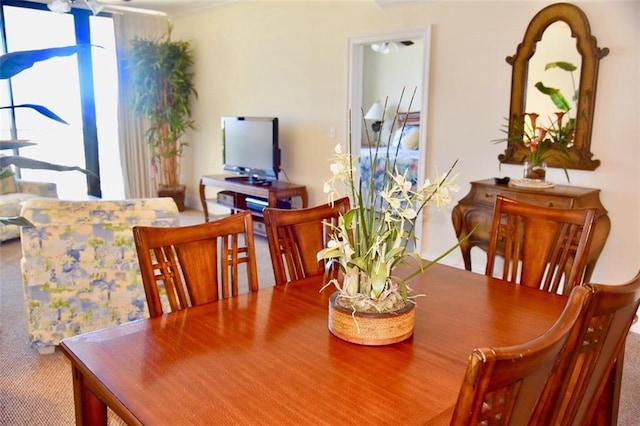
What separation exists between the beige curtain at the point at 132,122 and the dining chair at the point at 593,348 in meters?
6.55

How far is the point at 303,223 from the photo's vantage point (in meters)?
2.04

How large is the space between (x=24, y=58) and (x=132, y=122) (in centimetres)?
550

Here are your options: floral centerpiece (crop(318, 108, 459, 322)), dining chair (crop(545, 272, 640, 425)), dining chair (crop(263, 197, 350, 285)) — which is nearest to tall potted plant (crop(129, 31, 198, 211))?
dining chair (crop(263, 197, 350, 285))

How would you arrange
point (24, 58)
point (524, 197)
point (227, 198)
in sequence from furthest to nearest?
point (227, 198) → point (524, 197) → point (24, 58)

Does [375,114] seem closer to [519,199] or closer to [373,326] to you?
[519,199]

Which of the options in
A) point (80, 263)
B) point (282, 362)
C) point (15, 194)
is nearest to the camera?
point (282, 362)

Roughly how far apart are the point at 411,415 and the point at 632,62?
3.06m

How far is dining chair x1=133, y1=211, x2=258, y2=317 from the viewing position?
159 centimetres

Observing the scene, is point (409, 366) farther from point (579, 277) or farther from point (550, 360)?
point (579, 277)

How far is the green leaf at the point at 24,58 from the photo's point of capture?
152 cm

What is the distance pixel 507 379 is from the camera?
775 mm

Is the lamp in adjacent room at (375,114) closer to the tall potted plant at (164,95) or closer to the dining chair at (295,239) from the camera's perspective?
the tall potted plant at (164,95)

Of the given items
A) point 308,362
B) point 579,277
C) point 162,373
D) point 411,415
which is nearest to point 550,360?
point 411,415

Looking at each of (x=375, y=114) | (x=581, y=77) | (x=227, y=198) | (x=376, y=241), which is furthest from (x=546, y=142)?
(x=375, y=114)
